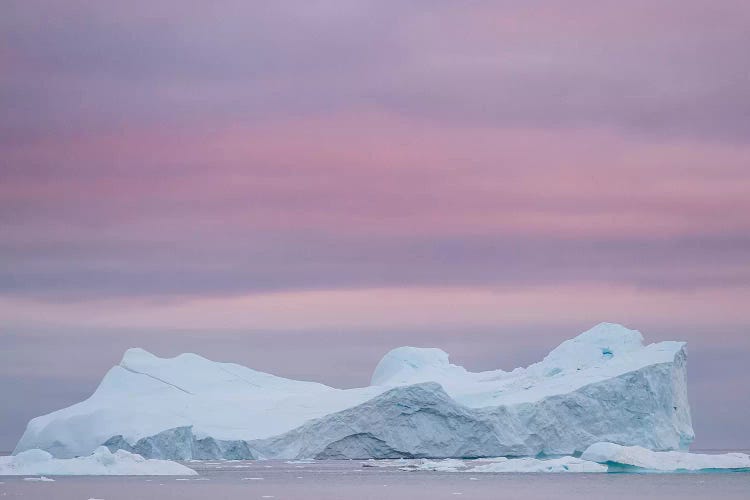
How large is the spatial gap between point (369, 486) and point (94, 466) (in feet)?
23.5

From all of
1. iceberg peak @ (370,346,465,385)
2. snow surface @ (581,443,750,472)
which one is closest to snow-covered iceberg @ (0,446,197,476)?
snow surface @ (581,443,750,472)

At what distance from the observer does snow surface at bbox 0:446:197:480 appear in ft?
107

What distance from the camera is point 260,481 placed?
111 feet

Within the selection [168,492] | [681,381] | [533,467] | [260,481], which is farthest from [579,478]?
[168,492]

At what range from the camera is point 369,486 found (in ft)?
A: 107

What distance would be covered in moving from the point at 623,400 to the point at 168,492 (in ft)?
64.8

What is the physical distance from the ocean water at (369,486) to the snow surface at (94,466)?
0.32m

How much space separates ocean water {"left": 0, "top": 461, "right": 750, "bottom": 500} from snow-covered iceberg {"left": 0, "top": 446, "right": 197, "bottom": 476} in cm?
32

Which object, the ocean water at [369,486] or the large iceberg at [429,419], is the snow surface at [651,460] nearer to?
the ocean water at [369,486]

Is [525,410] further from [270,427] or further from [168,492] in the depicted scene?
[168,492]

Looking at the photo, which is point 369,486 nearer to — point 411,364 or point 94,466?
point 94,466

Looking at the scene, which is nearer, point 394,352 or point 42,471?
point 42,471

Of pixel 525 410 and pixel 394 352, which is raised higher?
pixel 394 352

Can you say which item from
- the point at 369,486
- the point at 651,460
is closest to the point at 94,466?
the point at 369,486
